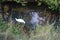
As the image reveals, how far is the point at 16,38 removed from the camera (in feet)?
19.4

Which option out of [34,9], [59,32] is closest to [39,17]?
[34,9]

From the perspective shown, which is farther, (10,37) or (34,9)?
(34,9)

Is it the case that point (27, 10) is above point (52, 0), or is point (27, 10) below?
below

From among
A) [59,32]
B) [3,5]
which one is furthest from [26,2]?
[59,32]

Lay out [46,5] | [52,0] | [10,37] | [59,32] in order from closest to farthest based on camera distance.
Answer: [10,37] < [59,32] < [52,0] < [46,5]

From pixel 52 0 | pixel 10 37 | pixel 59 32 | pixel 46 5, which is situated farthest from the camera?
pixel 46 5

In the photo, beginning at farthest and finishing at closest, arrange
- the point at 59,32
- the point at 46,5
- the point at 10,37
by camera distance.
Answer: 1. the point at 46,5
2. the point at 59,32
3. the point at 10,37

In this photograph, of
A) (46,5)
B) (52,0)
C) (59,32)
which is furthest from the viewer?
(46,5)

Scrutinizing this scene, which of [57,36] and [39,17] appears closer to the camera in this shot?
[57,36]

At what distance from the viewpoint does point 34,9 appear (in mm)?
9930

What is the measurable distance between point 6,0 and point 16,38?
4.08 m

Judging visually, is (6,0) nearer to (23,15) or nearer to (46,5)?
(23,15)

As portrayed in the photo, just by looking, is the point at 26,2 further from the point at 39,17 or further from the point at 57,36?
the point at 57,36

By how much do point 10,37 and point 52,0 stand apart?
12.2 ft
